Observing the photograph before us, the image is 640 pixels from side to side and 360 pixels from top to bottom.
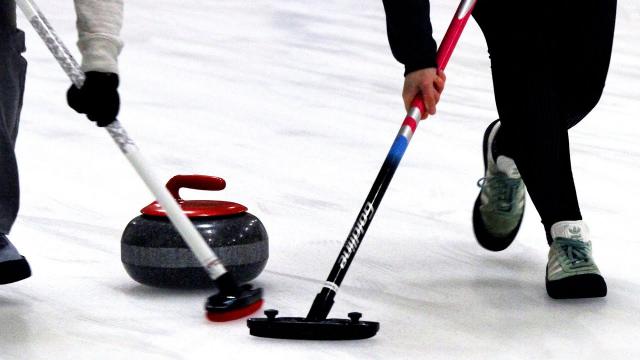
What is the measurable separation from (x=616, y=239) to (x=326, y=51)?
290 centimetres

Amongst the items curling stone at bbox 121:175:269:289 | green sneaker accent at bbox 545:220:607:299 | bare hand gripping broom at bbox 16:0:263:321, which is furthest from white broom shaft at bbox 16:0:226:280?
green sneaker accent at bbox 545:220:607:299

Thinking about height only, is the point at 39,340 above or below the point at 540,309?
above

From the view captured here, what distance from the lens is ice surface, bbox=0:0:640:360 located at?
2117 mm

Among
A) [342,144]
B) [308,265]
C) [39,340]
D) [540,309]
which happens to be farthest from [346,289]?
[342,144]

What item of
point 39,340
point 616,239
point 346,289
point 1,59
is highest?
point 1,59

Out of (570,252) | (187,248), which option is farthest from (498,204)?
(187,248)

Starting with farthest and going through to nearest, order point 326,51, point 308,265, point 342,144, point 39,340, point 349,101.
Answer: point 326,51, point 349,101, point 342,144, point 308,265, point 39,340

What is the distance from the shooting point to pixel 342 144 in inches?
155

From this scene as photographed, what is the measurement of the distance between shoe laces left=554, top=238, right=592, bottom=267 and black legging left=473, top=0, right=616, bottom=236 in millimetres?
55

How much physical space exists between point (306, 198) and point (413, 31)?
1.06 metres

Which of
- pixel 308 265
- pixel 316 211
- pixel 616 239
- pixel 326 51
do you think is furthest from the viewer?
pixel 326 51

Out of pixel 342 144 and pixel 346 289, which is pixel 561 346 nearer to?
pixel 346 289

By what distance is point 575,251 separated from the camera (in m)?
2.37

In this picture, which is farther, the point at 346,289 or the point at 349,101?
the point at 349,101
